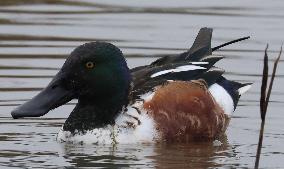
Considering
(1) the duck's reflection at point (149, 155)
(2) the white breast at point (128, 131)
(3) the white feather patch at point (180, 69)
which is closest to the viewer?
(1) the duck's reflection at point (149, 155)

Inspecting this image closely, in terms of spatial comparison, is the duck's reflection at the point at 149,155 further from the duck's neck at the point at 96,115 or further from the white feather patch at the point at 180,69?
the white feather patch at the point at 180,69

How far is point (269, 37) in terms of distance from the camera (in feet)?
53.6

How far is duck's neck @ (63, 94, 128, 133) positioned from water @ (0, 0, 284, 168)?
178 mm

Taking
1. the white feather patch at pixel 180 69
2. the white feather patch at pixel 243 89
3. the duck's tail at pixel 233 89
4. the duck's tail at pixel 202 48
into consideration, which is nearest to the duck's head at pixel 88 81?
the white feather patch at pixel 180 69

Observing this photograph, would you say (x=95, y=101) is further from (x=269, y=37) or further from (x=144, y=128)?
(x=269, y=37)

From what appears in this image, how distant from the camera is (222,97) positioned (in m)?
12.5

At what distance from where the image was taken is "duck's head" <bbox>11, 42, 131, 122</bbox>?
449 inches

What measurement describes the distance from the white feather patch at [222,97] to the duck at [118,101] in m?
0.40

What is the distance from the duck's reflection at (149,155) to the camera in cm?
1100

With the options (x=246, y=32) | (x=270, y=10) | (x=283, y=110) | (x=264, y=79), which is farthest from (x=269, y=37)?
(x=264, y=79)

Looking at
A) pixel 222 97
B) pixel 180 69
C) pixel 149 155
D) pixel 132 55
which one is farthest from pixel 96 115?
pixel 132 55

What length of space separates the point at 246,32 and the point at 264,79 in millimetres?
8580

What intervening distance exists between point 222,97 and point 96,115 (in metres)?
1.42

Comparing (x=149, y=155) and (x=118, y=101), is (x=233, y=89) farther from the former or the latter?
(x=149, y=155)
